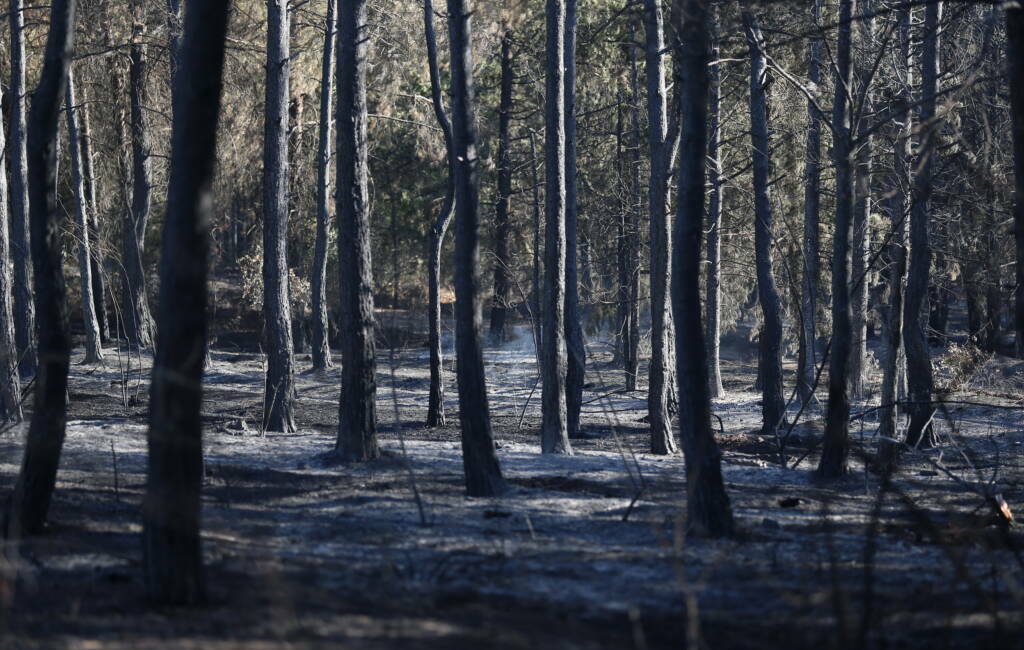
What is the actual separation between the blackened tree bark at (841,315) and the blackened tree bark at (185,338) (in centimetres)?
778

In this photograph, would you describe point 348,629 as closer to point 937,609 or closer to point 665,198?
point 937,609

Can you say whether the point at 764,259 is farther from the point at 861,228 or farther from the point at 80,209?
the point at 80,209

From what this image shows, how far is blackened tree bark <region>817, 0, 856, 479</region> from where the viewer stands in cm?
1166

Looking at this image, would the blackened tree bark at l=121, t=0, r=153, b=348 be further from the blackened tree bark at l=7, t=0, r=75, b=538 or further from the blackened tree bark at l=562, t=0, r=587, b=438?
the blackened tree bark at l=7, t=0, r=75, b=538

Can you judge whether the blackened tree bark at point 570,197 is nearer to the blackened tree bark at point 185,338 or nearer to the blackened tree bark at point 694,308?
the blackened tree bark at point 694,308

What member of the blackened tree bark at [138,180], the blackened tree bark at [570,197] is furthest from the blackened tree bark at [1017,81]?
the blackened tree bark at [138,180]

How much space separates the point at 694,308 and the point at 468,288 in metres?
2.86

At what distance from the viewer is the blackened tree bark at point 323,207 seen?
936 inches

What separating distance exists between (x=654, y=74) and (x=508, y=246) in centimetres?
2124

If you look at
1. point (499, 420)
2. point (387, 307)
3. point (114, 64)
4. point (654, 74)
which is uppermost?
point (114, 64)

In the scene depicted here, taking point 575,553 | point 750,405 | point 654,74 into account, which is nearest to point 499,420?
point 750,405

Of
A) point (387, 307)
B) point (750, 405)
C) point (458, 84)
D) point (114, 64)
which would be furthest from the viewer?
point (387, 307)

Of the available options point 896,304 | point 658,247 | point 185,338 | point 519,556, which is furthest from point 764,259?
point 185,338

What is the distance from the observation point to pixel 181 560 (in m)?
5.74
